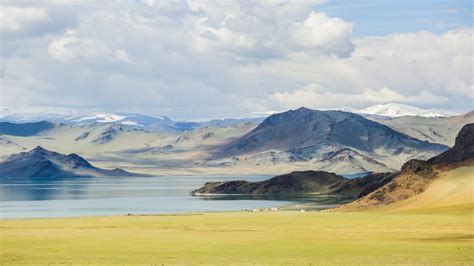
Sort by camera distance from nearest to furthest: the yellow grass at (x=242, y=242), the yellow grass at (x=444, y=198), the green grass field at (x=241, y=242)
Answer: the yellow grass at (x=242, y=242) → the green grass field at (x=241, y=242) → the yellow grass at (x=444, y=198)

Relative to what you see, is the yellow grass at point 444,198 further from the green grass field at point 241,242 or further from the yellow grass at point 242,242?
the green grass field at point 241,242

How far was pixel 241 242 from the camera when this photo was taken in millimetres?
89812

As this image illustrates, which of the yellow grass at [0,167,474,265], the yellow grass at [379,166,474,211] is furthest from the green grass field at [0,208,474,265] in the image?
the yellow grass at [379,166,474,211]

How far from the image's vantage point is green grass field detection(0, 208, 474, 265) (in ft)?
238

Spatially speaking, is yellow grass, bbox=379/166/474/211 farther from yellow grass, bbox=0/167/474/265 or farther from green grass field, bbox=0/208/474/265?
green grass field, bbox=0/208/474/265

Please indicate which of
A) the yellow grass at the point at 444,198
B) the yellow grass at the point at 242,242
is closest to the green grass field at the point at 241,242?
the yellow grass at the point at 242,242

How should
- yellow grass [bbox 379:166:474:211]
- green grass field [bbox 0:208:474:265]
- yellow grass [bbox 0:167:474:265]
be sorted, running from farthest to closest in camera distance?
yellow grass [bbox 379:166:474:211], green grass field [bbox 0:208:474:265], yellow grass [bbox 0:167:474:265]

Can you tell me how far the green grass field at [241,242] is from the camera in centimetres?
7244

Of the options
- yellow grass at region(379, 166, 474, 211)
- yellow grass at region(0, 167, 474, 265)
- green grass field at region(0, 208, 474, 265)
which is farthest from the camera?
yellow grass at region(379, 166, 474, 211)

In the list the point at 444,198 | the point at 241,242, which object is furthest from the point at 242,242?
the point at 444,198

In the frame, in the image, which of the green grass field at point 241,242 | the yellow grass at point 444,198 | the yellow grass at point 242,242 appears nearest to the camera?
the yellow grass at point 242,242

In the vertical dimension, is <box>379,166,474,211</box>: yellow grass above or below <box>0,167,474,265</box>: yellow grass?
above

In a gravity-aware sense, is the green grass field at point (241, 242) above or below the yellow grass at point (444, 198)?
below

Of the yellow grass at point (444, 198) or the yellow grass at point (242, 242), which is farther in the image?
the yellow grass at point (444, 198)
